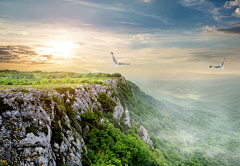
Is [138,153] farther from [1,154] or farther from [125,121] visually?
[1,154]

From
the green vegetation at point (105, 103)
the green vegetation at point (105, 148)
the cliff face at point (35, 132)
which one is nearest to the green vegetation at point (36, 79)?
the green vegetation at point (105, 103)

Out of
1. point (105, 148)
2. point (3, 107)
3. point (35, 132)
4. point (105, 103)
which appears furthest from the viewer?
point (105, 103)

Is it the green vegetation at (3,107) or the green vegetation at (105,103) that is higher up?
the green vegetation at (3,107)

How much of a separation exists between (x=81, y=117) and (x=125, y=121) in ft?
65.3

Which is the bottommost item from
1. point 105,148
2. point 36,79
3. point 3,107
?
point 105,148

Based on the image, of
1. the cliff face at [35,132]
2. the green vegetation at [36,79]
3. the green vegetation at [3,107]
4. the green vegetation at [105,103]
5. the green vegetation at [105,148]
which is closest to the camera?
the cliff face at [35,132]

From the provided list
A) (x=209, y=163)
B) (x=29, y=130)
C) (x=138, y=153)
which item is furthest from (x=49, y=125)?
(x=209, y=163)

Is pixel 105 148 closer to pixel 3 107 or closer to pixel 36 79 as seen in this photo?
pixel 3 107

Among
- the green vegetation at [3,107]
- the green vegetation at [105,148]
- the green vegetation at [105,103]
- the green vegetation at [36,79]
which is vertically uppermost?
the green vegetation at [36,79]

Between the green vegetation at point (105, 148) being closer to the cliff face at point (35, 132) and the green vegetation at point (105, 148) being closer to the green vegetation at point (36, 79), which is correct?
the cliff face at point (35, 132)

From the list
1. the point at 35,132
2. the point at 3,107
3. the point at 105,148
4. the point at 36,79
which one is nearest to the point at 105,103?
the point at 105,148

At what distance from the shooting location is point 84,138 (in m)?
17.9

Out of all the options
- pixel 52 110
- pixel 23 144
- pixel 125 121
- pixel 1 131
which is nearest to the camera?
pixel 1 131

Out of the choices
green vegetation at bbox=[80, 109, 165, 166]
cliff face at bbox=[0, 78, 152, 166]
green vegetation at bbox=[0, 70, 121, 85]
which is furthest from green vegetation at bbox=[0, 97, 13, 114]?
green vegetation at bbox=[80, 109, 165, 166]
